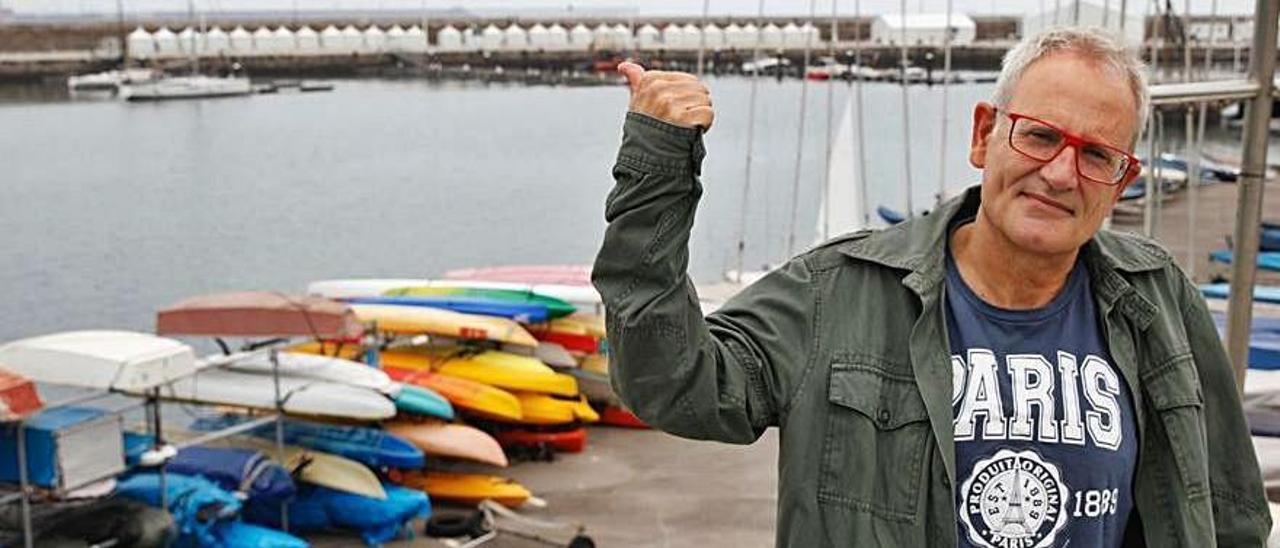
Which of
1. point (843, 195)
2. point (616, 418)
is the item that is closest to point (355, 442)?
point (616, 418)

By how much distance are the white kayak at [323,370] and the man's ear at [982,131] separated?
→ 1024 centimetres

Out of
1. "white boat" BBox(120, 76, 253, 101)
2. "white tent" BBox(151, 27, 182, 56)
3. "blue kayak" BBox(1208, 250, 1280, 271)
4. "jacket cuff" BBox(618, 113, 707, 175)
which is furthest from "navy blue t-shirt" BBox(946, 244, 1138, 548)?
"white tent" BBox(151, 27, 182, 56)

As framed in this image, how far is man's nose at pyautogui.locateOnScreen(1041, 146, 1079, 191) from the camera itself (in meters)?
2.07

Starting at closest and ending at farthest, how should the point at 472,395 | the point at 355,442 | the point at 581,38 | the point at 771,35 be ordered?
the point at 355,442
the point at 472,395
the point at 771,35
the point at 581,38

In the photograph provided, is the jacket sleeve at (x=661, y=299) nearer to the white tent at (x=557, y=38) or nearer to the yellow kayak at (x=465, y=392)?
the yellow kayak at (x=465, y=392)

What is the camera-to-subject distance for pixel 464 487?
12.4m

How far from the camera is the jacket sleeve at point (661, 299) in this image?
1.87 meters

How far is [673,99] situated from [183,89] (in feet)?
280

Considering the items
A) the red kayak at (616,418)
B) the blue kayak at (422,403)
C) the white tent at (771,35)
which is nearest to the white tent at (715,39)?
the white tent at (771,35)

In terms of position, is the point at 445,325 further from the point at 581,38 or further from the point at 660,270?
the point at 581,38

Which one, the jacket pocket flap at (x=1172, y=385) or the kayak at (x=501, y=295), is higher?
the jacket pocket flap at (x=1172, y=385)

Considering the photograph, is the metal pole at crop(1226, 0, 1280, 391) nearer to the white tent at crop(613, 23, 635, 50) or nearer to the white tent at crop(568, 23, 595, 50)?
the white tent at crop(613, 23, 635, 50)

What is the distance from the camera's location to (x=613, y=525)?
1162 centimetres

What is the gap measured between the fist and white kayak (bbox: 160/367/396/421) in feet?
33.5
